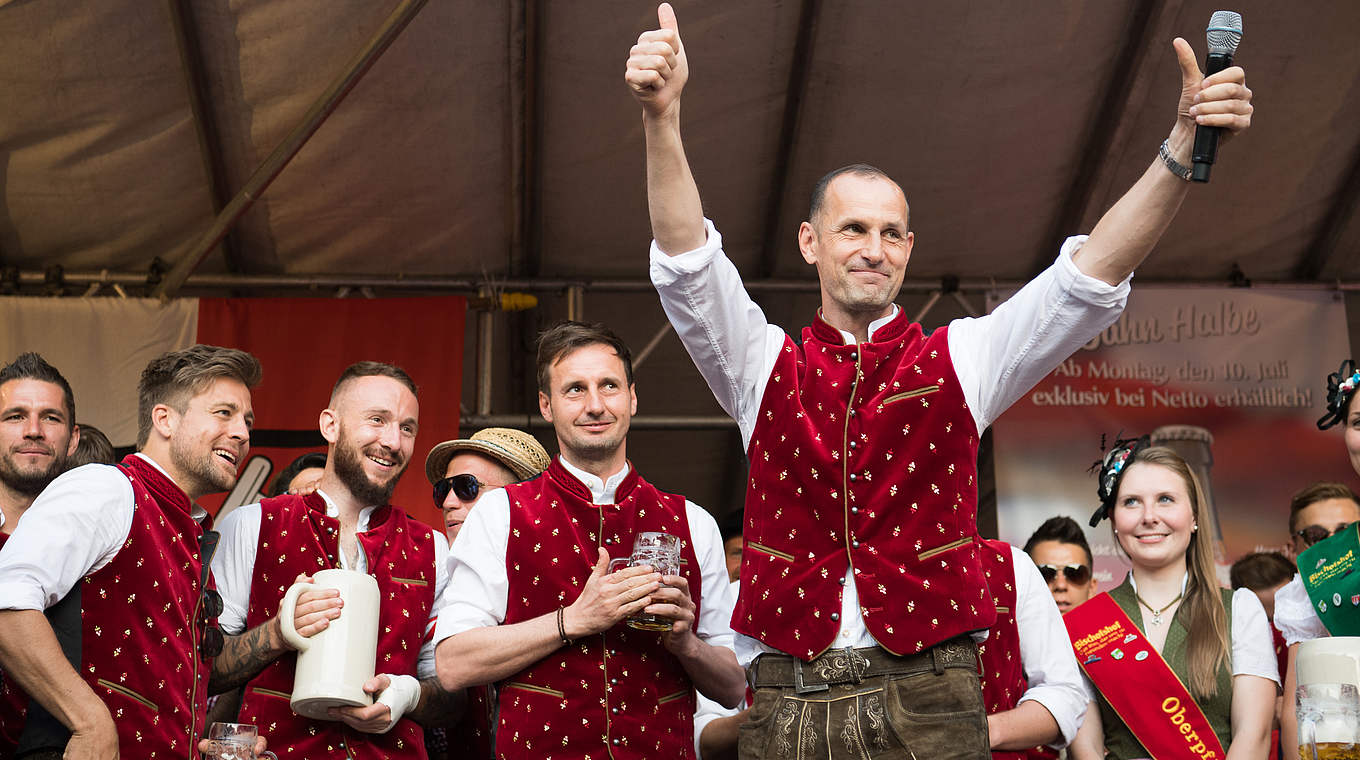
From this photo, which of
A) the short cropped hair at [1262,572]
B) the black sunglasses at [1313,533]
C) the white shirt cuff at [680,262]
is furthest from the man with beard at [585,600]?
the short cropped hair at [1262,572]

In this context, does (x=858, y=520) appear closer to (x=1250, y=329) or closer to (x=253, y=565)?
(x=253, y=565)

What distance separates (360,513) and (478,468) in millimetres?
637

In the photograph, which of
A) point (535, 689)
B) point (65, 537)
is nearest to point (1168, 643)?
point (535, 689)

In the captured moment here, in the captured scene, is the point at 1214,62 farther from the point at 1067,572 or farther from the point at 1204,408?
the point at 1204,408

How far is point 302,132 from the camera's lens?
5.40 meters

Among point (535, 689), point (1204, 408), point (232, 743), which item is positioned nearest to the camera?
point (232, 743)

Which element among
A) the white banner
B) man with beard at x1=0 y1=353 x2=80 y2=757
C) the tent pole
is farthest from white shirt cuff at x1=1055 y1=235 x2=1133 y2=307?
the white banner

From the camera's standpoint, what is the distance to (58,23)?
5.30 m

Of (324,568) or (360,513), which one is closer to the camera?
(324,568)

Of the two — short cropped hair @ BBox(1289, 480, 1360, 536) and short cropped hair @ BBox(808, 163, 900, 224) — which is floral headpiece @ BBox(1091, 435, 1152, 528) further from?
short cropped hair @ BBox(808, 163, 900, 224)

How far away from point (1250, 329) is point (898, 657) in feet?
17.9

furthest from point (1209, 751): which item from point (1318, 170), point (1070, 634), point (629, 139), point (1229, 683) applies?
point (1318, 170)

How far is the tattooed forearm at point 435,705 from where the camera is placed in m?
2.77

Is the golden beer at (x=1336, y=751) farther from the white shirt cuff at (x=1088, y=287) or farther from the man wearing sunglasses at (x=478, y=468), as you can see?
the man wearing sunglasses at (x=478, y=468)
